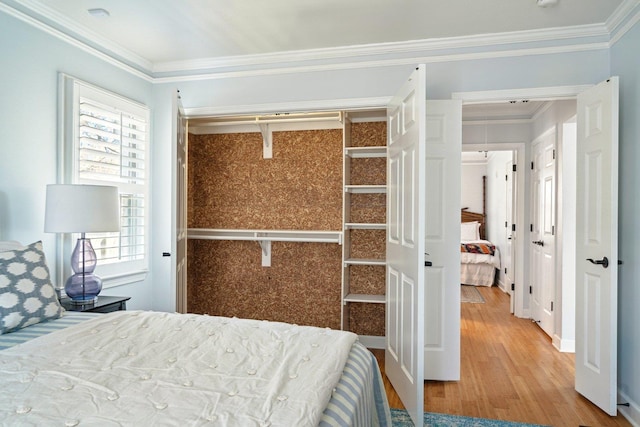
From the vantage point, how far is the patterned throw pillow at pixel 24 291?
5.92ft

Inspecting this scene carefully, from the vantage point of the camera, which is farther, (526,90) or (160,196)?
(160,196)

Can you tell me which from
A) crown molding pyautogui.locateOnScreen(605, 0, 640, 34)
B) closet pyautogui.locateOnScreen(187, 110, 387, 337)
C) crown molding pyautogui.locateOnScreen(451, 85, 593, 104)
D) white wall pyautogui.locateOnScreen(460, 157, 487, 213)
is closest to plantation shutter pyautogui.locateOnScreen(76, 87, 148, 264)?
closet pyautogui.locateOnScreen(187, 110, 387, 337)

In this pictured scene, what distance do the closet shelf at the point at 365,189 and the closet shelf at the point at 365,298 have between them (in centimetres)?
100

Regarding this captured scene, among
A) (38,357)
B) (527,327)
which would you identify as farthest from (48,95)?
(527,327)

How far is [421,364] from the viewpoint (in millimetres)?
2352

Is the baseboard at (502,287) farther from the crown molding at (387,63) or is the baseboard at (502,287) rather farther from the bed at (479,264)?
the crown molding at (387,63)

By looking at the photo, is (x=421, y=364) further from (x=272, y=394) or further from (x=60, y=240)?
(x=60, y=240)

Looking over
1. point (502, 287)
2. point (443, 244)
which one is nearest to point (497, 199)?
point (502, 287)

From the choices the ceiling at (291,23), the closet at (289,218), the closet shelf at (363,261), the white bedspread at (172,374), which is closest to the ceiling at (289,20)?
the ceiling at (291,23)

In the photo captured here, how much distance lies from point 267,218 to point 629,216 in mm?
3021

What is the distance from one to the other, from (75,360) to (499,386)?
2.85 m

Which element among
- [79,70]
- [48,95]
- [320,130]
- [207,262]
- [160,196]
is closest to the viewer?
[48,95]

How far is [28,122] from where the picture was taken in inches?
99.3

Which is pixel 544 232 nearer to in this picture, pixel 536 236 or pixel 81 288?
pixel 536 236
